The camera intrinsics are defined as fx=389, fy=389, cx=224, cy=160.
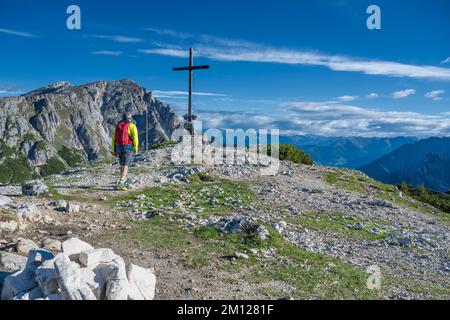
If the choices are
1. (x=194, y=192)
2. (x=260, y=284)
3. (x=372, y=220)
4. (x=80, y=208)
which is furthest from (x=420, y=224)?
(x=80, y=208)

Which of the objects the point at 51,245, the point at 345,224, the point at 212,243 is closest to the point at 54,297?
the point at 51,245

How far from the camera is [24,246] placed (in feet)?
35.9

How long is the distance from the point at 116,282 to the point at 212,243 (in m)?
5.59

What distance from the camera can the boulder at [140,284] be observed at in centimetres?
790

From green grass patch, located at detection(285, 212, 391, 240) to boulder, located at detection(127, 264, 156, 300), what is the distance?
9.83 meters

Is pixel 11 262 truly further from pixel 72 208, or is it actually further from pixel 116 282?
pixel 72 208

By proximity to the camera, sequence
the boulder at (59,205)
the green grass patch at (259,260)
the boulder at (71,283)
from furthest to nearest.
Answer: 1. the boulder at (59,205)
2. the green grass patch at (259,260)
3. the boulder at (71,283)

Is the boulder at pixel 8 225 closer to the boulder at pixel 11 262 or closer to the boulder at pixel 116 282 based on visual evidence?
the boulder at pixel 11 262

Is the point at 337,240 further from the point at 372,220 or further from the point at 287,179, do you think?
the point at 287,179

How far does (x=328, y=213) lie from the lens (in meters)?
20.2

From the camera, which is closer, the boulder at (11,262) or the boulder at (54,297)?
the boulder at (54,297)

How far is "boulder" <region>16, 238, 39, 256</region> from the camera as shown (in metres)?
10.8

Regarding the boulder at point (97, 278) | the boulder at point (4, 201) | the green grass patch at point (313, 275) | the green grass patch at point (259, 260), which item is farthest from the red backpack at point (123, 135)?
the boulder at point (97, 278)

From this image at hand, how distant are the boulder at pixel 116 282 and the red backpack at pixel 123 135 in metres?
13.0
